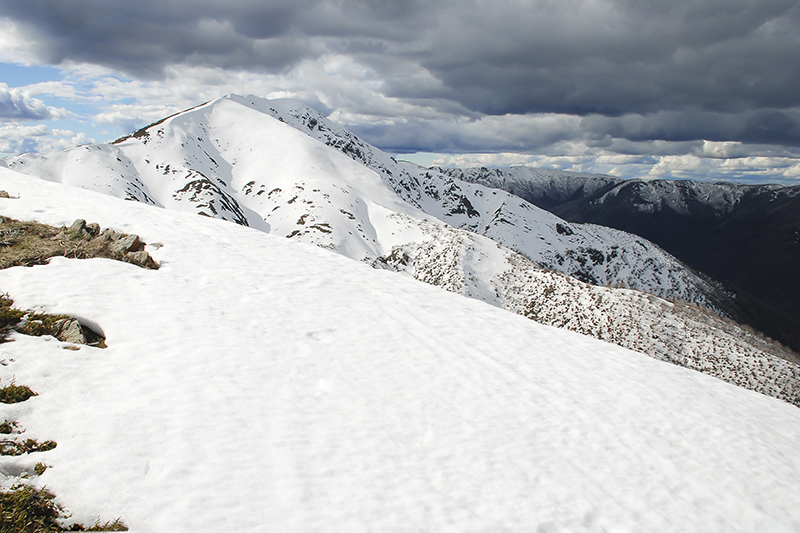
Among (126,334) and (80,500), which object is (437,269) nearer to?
(126,334)

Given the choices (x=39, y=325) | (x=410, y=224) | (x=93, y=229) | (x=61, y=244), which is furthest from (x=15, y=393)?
(x=410, y=224)

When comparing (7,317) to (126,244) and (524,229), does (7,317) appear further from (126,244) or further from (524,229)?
A: (524,229)

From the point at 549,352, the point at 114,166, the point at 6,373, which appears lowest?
the point at 549,352

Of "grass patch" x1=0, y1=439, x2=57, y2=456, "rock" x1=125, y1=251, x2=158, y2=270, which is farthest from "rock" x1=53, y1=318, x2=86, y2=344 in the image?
"rock" x1=125, y1=251, x2=158, y2=270

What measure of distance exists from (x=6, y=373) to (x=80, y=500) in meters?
3.18

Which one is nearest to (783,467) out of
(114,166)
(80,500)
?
(80,500)

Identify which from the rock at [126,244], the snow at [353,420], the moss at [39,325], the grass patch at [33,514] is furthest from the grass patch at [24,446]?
the rock at [126,244]

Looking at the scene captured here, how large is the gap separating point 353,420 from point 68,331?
5847 mm

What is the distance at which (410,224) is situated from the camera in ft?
211

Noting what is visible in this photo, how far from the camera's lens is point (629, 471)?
694cm

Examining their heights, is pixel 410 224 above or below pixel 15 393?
above

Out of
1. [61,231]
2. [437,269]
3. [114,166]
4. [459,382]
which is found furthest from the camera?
[114,166]

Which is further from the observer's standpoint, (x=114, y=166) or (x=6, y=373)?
(x=114, y=166)

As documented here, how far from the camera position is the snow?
197 inches
